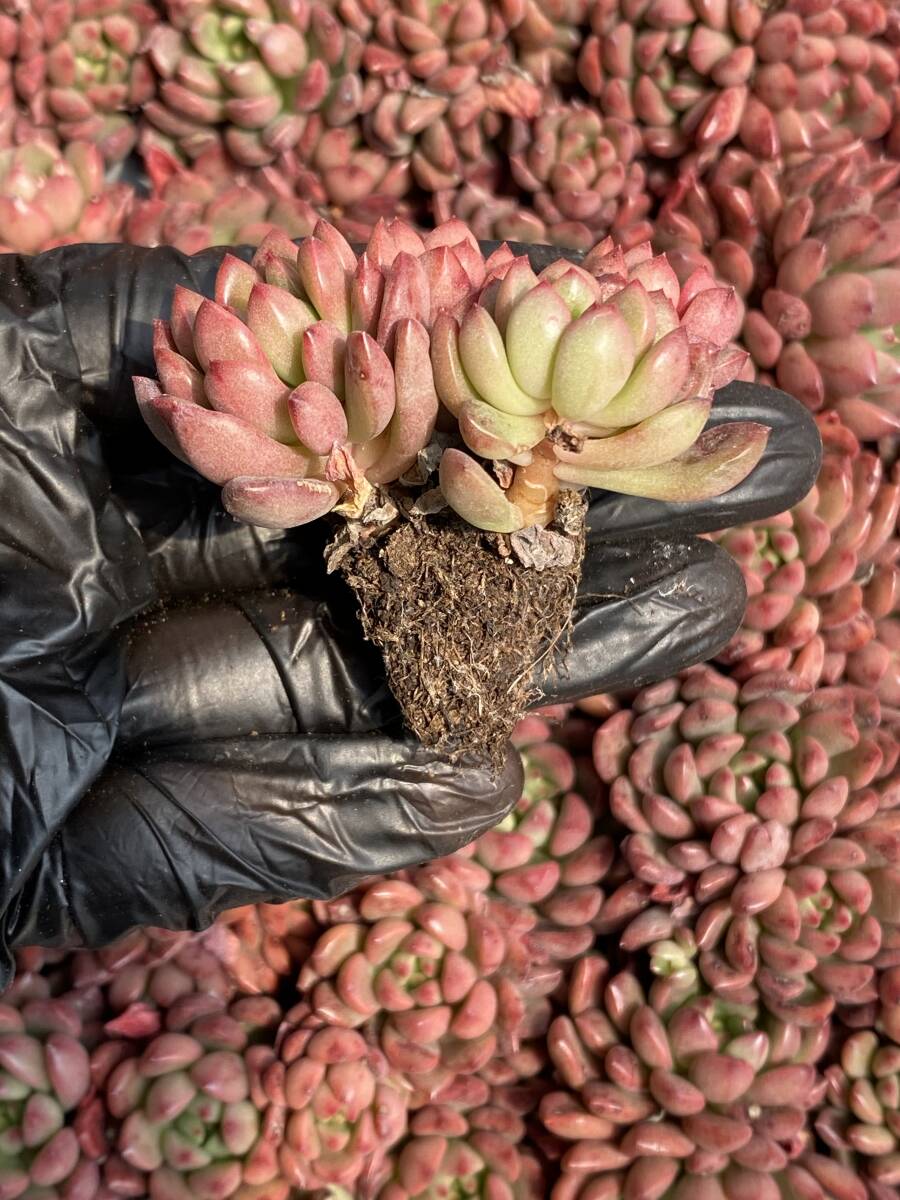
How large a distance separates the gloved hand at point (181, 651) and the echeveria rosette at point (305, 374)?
1.01 ft

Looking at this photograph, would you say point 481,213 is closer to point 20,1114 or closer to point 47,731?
point 47,731

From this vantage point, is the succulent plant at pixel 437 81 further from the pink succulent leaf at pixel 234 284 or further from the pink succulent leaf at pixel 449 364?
the pink succulent leaf at pixel 449 364

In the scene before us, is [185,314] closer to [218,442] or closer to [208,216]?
[218,442]

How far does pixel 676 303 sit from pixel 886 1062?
4.49 ft

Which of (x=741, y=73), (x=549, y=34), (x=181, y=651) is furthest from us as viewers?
(x=549, y=34)

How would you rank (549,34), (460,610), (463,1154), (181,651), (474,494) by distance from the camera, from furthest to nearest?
(549,34) < (463,1154) < (181,651) < (460,610) < (474,494)

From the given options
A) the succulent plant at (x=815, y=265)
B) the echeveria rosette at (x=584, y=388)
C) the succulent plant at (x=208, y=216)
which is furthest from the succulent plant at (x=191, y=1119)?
the succulent plant at (x=815, y=265)

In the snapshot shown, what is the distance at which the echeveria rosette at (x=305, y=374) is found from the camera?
4.25ft

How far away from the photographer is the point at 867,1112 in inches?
71.5

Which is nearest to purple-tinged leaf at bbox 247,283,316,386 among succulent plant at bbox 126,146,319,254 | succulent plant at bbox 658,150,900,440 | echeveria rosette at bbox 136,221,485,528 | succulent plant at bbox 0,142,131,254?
echeveria rosette at bbox 136,221,485,528

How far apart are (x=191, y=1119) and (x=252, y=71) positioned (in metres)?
1.99

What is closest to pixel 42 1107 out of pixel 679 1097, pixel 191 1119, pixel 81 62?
pixel 191 1119

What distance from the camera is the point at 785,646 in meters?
1.96

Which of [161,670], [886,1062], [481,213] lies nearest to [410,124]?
[481,213]
